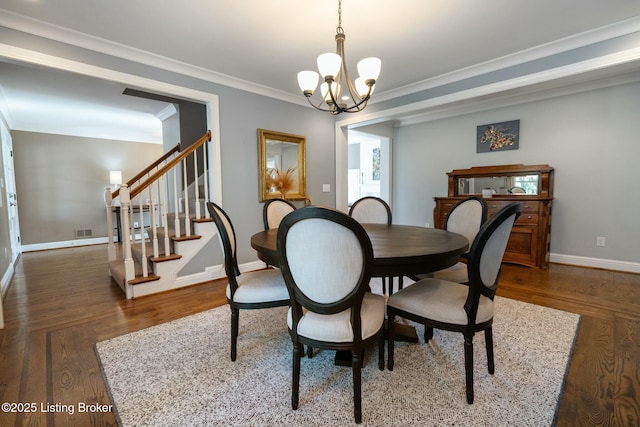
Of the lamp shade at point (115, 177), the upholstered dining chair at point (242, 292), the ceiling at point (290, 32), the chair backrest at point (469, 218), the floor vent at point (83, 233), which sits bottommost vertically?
the floor vent at point (83, 233)

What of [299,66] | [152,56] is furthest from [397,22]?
[152,56]

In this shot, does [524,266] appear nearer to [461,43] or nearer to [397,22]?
[461,43]

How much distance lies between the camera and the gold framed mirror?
3.67 metres

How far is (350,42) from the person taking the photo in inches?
100

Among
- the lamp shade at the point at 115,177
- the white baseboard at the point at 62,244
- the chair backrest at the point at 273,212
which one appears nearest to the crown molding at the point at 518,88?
the chair backrest at the point at 273,212

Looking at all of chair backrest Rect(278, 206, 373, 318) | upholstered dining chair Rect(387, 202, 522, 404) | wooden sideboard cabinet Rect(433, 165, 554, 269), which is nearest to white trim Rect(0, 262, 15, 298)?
chair backrest Rect(278, 206, 373, 318)

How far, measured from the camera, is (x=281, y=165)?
3898 mm

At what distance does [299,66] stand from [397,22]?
3.77 ft

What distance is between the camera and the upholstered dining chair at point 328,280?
1150 mm

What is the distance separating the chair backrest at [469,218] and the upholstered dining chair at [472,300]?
0.87 m

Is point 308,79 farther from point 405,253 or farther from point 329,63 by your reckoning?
point 405,253

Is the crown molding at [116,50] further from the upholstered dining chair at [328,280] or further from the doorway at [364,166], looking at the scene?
Answer: the doorway at [364,166]

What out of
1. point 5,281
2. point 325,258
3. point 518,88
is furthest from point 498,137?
point 5,281

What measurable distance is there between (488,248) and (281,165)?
2997mm
